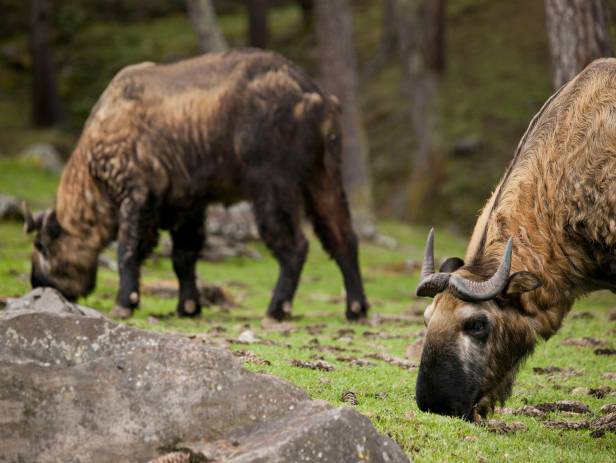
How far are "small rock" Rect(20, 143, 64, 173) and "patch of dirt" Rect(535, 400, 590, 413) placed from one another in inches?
672

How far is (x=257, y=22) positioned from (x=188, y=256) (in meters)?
16.8

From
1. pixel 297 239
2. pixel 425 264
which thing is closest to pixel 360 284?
pixel 297 239

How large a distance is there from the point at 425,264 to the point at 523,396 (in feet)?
5.33

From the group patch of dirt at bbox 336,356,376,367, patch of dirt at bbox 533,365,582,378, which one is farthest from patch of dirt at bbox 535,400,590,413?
patch of dirt at bbox 336,356,376,367

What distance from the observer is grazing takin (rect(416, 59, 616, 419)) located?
6.21 m

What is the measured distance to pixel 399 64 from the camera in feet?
115

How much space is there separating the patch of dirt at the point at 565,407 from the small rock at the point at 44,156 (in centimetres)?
1708

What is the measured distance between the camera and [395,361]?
8.52 meters

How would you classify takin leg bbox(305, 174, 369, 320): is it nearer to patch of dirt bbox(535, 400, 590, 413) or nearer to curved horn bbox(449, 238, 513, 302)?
patch of dirt bbox(535, 400, 590, 413)

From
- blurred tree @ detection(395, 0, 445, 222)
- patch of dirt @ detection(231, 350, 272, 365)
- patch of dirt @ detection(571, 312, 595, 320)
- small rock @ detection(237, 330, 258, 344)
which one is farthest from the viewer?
blurred tree @ detection(395, 0, 445, 222)

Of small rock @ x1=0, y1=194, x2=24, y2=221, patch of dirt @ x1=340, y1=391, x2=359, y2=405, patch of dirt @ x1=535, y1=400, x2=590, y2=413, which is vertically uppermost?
patch of dirt @ x1=340, y1=391, x2=359, y2=405

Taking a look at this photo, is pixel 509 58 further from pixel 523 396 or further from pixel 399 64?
pixel 523 396

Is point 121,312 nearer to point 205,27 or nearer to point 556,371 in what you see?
point 556,371

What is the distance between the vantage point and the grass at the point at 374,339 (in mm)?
5984
